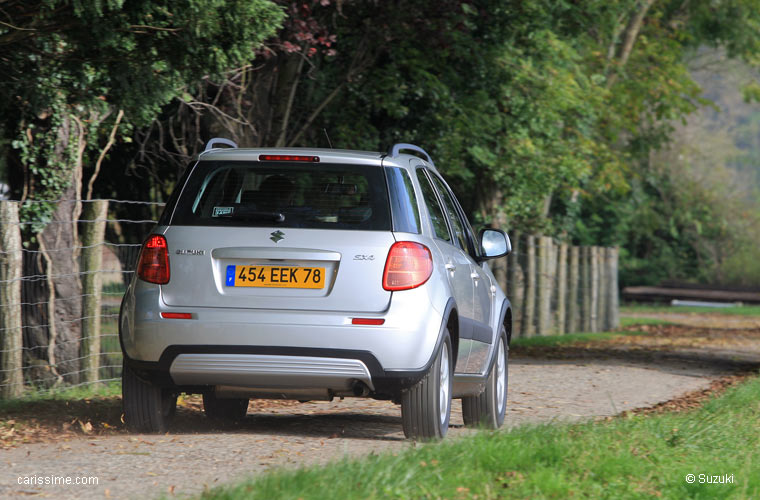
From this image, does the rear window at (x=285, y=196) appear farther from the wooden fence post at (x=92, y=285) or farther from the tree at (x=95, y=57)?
the wooden fence post at (x=92, y=285)

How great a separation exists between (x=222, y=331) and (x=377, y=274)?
0.98 metres

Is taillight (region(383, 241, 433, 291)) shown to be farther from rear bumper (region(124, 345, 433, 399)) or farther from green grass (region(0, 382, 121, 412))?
green grass (region(0, 382, 121, 412))

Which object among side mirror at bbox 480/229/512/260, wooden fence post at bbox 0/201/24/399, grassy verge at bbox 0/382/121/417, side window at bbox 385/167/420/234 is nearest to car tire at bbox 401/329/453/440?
side window at bbox 385/167/420/234

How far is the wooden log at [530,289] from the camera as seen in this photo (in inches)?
851

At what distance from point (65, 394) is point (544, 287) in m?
13.0

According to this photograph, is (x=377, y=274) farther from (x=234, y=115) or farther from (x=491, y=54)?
(x=491, y=54)

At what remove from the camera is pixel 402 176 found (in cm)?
732

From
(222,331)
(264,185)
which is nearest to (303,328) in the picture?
(222,331)

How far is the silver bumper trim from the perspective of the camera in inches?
267

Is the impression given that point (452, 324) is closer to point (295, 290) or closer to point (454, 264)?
point (454, 264)

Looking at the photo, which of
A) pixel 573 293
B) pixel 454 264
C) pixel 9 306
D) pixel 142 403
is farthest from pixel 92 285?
pixel 573 293

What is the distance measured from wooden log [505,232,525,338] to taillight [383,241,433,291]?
14.5m

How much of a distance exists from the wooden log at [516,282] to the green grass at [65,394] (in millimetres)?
11207

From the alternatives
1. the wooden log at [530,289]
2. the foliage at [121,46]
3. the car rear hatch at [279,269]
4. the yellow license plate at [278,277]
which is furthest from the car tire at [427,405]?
the wooden log at [530,289]
